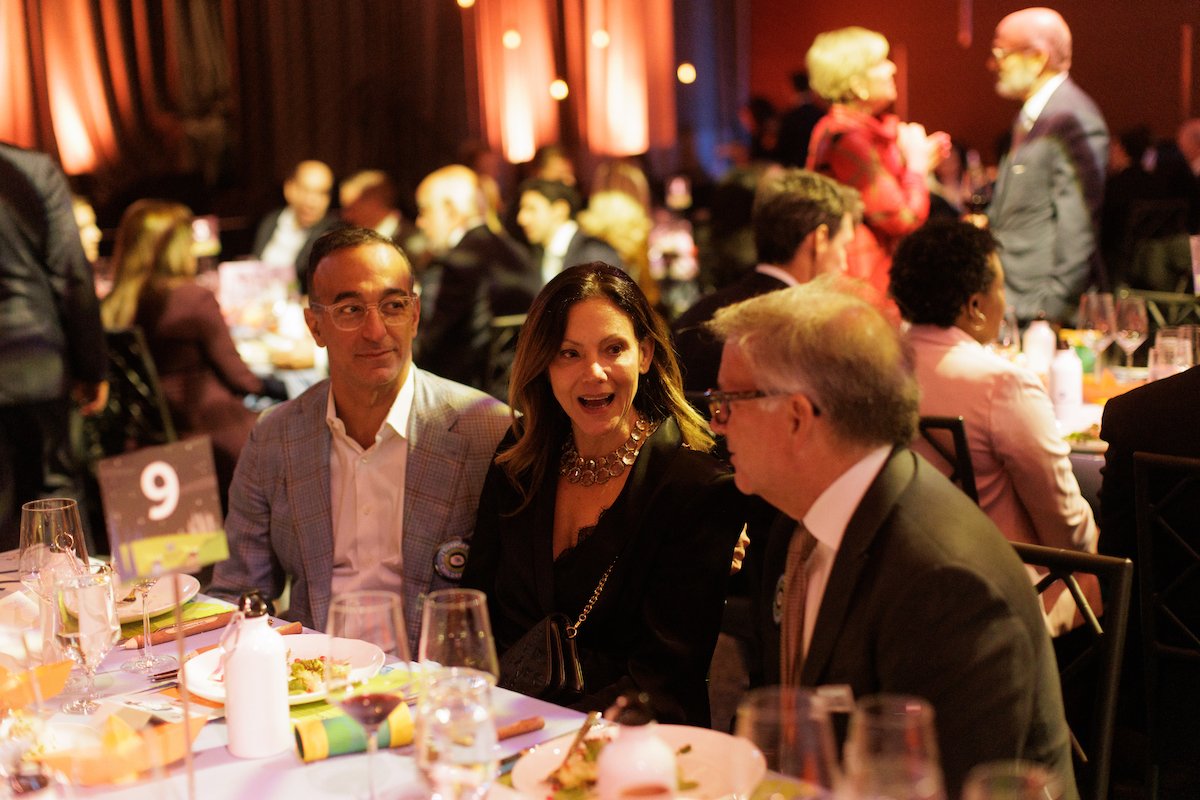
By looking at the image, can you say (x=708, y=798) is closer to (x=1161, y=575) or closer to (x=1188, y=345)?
(x=1161, y=575)

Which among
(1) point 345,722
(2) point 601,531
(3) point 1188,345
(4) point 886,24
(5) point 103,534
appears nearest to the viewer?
(1) point 345,722

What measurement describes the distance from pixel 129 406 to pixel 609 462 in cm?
381

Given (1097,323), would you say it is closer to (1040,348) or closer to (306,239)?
(1040,348)

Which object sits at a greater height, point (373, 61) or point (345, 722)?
point (373, 61)

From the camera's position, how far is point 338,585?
2871mm

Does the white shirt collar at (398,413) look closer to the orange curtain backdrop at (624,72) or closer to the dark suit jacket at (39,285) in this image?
the dark suit jacket at (39,285)

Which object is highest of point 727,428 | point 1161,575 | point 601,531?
point 727,428

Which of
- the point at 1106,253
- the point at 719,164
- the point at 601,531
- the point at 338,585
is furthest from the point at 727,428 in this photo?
the point at 719,164

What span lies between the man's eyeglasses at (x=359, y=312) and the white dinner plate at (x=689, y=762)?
4.50ft

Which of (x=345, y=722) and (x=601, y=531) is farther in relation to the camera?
(x=601, y=531)

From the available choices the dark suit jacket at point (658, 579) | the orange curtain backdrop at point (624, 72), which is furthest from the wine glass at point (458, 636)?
the orange curtain backdrop at point (624, 72)

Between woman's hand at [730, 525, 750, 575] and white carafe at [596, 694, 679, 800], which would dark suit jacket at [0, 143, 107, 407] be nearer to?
woman's hand at [730, 525, 750, 575]

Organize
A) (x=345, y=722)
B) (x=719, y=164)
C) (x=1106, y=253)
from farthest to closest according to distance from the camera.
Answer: (x=719, y=164)
(x=1106, y=253)
(x=345, y=722)

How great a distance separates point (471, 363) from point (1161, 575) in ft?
12.1
